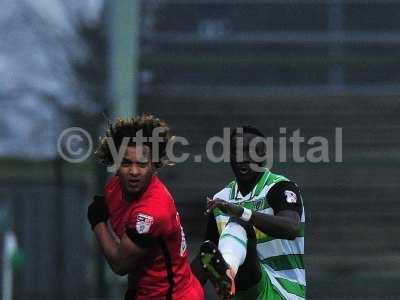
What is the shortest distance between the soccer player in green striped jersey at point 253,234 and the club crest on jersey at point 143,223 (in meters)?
0.45

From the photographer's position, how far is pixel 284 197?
5352 millimetres

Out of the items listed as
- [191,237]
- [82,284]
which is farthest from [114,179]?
[191,237]

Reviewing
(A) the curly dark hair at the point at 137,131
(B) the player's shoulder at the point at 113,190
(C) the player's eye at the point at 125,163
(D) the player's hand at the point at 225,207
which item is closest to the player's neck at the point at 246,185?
(D) the player's hand at the point at 225,207

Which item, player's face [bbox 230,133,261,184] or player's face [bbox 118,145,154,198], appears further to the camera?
player's face [bbox 230,133,261,184]

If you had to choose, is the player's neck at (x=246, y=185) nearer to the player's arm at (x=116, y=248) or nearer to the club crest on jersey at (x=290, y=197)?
the club crest on jersey at (x=290, y=197)

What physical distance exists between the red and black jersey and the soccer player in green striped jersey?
24 cm

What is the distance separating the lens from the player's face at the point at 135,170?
4.74 metres

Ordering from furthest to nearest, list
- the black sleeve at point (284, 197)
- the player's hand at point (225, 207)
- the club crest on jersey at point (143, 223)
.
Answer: the black sleeve at point (284, 197) → the player's hand at point (225, 207) → the club crest on jersey at point (143, 223)

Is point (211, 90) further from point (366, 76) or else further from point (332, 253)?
point (332, 253)

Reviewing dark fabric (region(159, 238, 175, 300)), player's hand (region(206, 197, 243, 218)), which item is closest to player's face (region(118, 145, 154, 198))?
dark fabric (region(159, 238, 175, 300))

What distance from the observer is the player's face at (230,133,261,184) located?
537 centimetres

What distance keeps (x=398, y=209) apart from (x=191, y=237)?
2286 mm

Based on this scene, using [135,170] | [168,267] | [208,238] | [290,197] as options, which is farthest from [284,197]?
[135,170]

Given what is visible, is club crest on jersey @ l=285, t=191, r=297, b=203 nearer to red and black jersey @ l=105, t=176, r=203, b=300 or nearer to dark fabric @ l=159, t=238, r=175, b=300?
red and black jersey @ l=105, t=176, r=203, b=300
